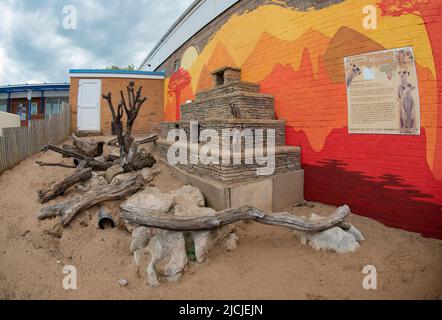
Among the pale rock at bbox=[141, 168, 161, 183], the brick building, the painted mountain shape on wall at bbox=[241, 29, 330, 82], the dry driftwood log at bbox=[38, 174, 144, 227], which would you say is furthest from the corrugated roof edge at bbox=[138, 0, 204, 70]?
the dry driftwood log at bbox=[38, 174, 144, 227]

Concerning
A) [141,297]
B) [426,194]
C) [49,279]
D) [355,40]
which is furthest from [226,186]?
[355,40]

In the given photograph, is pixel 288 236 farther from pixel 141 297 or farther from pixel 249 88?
pixel 249 88

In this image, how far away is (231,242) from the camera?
415 centimetres

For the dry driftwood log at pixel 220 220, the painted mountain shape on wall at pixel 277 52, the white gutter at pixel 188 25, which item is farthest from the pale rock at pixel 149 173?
the white gutter at pixel 188 25

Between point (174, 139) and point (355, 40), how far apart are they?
614cm

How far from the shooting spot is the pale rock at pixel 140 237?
411 cm

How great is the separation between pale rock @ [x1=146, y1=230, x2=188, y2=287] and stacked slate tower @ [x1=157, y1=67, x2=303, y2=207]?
1.50 meters

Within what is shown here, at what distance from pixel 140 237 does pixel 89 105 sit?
36.0 feet

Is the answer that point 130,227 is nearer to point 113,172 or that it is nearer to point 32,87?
point 113,172

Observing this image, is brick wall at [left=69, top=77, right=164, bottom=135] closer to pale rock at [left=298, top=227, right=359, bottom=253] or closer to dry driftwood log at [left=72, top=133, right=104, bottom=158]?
dry driftwood log at [left=72, top=133, right=104, bottom=158]

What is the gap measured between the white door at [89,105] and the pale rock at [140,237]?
10.3 m

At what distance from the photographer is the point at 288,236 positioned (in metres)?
4.46

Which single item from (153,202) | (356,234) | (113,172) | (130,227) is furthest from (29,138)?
(356,234)

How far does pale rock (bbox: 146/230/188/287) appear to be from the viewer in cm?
341
